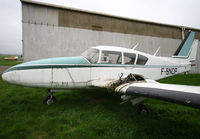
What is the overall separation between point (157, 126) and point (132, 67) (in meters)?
2.15

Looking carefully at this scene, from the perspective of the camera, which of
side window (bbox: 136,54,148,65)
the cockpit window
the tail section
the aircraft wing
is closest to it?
the aircraft wing

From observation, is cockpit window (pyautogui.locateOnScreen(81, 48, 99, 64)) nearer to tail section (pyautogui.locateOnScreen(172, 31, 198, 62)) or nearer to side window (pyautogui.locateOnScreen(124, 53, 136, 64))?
side window (pyautogui.locateOnScreen(124, 53, 136, 64))

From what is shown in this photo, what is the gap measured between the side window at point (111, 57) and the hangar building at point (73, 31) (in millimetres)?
5471

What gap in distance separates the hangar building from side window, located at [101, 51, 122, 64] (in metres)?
5.47

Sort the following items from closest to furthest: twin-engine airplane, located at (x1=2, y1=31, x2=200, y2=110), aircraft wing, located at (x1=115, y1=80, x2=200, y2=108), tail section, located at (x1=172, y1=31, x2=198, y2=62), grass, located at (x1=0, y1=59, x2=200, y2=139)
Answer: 1. aircraft wing, located at (x1=115, y1=80, x2=200, y2=108)
2. grass, located at (x1=0, y1=59, x2=200, y2=139)
3. twin-engine airplane, located at (x1=2, y1=31, x2=200, y2=110)
4. tail section, located at (x1=172, y1=31, x2=198, y2=62)

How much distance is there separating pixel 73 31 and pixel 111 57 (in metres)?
5.99

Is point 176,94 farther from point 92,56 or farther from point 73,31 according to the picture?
point 73,31

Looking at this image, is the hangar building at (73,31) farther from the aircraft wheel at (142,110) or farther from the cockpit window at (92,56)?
the aircraft wheel at (142,110)

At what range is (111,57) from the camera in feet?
13.9

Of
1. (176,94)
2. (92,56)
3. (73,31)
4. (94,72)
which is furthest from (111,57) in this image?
(73,31)

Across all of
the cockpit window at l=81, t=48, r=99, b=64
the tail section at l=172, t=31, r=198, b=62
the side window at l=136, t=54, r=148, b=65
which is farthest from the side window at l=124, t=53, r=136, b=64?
the tail section at l=172, t=31, r=198, b=62

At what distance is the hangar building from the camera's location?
26.2 feet

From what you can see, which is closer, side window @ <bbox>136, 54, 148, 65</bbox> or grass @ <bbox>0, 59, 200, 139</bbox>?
grass @ <bbox>0, 59, 200, 139</bbox>

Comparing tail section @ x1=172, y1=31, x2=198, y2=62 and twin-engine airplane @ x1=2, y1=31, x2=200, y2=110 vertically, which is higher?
tail section @ x1=172, y1=31, x2=198, y2=62
